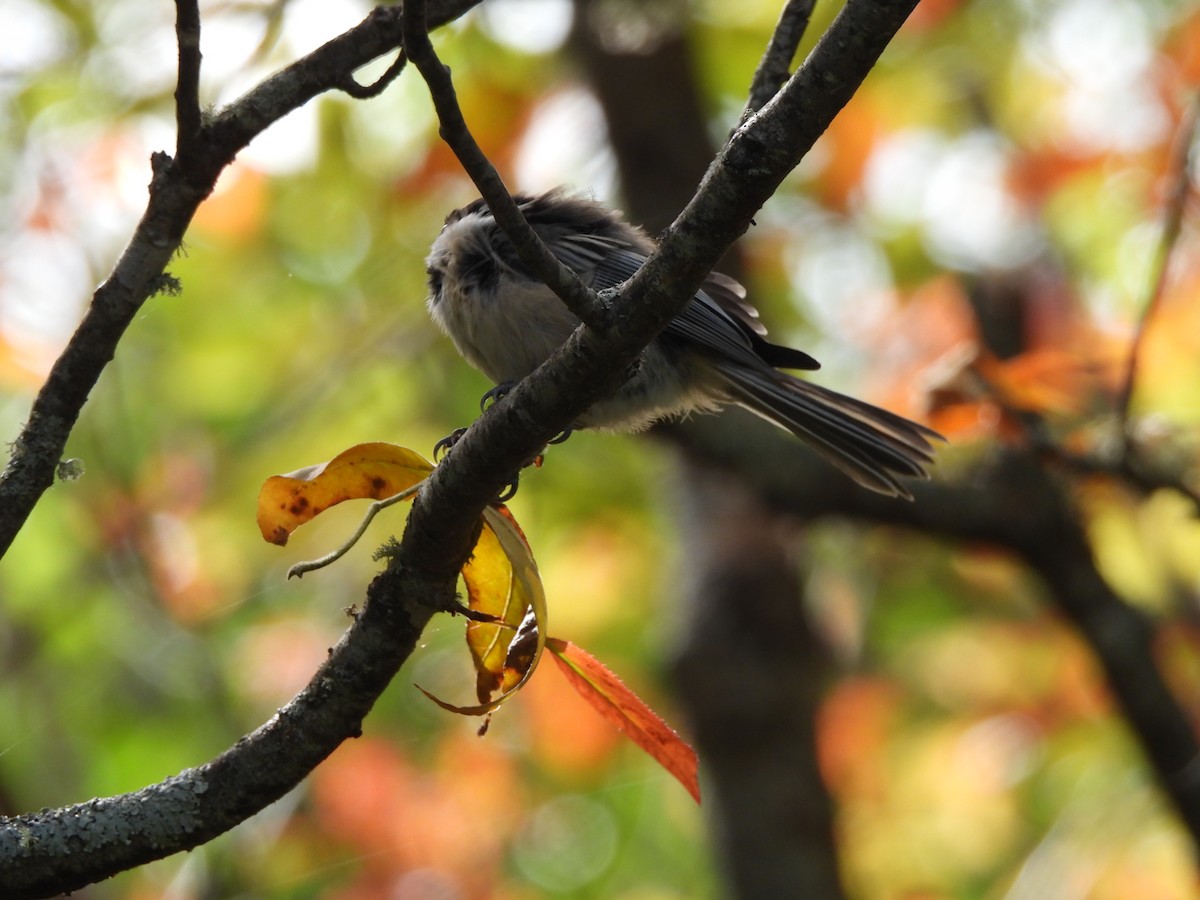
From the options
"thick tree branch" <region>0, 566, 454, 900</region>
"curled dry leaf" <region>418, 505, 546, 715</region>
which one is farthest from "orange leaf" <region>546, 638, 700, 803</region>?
"thick tree branch" <region>0, 566, 454, 900</region>

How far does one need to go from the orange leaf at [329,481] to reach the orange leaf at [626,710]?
18.3 inches

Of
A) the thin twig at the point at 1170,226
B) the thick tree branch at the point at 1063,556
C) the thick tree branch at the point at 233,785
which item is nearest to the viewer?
the thick tree branch at the point at 233,785

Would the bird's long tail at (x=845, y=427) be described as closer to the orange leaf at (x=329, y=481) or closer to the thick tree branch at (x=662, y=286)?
the orange leaf at (x=329, y=481)

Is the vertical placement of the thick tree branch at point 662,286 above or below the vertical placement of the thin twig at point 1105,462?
above

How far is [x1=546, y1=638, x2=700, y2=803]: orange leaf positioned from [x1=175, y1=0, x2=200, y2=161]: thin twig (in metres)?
1.19

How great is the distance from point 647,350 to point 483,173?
5.90 feet

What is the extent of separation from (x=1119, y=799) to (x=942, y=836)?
8.45 ft

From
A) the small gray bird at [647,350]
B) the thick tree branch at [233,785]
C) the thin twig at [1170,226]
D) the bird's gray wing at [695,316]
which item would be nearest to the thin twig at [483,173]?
the thick tree branch at [233,785]

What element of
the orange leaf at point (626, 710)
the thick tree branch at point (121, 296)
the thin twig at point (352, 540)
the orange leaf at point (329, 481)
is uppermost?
the thick tree branch at point (121, 296)

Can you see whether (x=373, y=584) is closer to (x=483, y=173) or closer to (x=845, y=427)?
(x=483, y=173)

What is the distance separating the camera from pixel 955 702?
27.4ft

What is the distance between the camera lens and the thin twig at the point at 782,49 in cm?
303

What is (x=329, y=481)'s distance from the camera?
2404 mm

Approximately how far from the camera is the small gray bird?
371 cm
